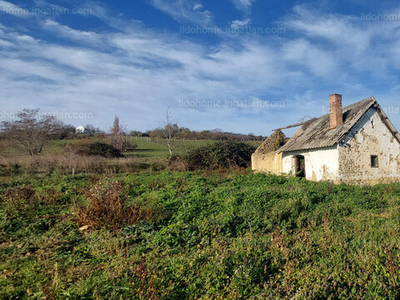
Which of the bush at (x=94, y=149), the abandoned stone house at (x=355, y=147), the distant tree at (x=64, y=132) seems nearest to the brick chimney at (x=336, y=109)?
the abandoned stone house at (x=355, y=147)

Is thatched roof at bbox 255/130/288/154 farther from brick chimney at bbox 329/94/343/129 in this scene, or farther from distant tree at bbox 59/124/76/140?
distant tree at bbox 59/124/76/140

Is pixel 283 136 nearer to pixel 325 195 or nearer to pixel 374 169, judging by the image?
pixel 374 169

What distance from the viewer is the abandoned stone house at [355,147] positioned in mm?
12703

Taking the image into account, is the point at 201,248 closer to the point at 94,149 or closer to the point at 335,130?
the point at 335,130

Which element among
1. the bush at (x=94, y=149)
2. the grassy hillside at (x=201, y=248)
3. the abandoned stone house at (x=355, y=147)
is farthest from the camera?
the bush at (x=94, y=149)

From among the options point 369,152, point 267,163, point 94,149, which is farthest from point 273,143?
point 94,149

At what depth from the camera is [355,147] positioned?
12953mm

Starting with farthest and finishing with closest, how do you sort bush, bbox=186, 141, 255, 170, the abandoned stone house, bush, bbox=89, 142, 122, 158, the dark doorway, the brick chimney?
bush, bbox=89, 142, 122, 158 < bush, bbox=186, 141, 255, 170 < the dark doorway < the brick chimney < the abandoned stone house

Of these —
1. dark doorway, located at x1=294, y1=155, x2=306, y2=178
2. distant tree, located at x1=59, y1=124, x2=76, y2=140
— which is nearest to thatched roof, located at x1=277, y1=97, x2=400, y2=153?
dark doorway, located at x1=294, y1=155, x2=306, y2=178

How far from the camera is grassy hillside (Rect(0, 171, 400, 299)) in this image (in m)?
3.44

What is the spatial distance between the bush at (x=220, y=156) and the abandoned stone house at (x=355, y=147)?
676 centimetres

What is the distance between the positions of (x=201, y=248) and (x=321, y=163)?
11180mm

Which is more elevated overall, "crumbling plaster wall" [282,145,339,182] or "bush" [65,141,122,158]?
"bush" [65,141,122,158]

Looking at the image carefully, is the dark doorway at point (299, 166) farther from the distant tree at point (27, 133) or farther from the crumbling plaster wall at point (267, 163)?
the distant tree at point (27, 133)
